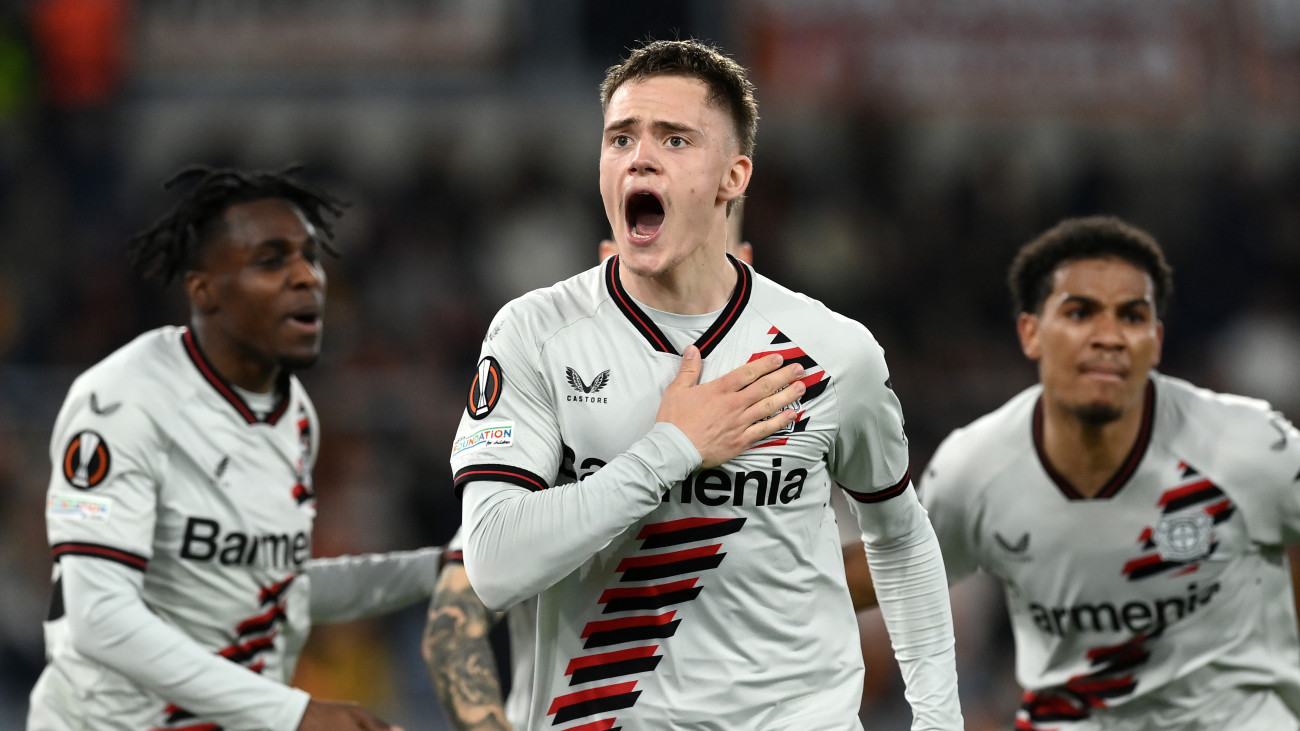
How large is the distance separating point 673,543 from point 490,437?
0.47m

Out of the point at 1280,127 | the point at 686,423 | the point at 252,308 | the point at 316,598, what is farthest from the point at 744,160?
the point at 1280,127

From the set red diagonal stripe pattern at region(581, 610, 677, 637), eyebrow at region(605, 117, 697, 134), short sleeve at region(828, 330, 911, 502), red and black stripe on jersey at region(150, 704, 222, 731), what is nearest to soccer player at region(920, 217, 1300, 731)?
short sleeve at region(828, 330, 911, 502)

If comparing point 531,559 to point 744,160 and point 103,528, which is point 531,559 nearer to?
point 744,160

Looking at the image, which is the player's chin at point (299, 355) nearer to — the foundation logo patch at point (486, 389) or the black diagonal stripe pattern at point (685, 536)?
the foundation logo patch at point (486, 389)

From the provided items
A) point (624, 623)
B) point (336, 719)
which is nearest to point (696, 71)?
point (624, 623)

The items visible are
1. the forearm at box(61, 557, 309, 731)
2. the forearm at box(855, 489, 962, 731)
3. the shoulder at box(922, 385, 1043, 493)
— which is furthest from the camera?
the shoulder at box(922, 385, 1043, 493)

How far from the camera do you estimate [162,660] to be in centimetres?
401

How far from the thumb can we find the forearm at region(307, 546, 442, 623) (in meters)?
1.95

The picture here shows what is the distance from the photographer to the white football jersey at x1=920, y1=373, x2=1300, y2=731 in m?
4.54

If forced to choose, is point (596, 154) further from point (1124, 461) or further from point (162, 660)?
point (162, 660)

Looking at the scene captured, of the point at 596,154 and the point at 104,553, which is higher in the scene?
the point at 596,154

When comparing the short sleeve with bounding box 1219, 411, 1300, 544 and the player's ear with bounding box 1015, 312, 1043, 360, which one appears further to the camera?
the player's ear with bounding box 1015, 312, 1043, 360

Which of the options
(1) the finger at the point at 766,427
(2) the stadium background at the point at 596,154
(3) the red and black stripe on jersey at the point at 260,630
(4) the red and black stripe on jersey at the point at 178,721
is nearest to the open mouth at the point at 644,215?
(1) the finger at the point at 766,427

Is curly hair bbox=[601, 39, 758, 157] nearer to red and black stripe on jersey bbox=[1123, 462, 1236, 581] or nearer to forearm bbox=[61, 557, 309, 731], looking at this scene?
forearm bbox=[61, 557, 309, 731]
